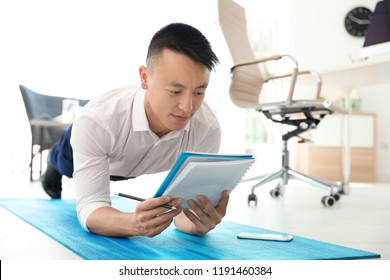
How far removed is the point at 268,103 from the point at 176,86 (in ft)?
5.41

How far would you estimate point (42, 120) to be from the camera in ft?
15.5

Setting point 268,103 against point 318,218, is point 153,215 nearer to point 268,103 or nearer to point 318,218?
point 318,218

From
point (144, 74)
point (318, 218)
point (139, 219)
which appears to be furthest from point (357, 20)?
point (139, 219)

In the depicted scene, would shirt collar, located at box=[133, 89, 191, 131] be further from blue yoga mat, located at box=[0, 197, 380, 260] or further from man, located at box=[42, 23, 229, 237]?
blue yoga mat, located at box=[0, 197, 380, 260]

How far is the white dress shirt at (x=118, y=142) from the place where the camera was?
1.51 meters

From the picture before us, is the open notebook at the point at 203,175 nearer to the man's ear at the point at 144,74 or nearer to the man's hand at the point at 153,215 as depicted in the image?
the man's hand at the point at 153,215

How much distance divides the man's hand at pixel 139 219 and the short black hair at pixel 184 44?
38cm

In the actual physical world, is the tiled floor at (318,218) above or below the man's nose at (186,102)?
below

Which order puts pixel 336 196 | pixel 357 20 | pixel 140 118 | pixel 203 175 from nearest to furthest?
pixel 203 175 → pixel 140 118 → pixel 336 196 → pixel 357 20

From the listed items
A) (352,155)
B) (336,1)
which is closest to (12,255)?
(352,155)

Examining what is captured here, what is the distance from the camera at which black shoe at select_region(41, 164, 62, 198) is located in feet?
8.65

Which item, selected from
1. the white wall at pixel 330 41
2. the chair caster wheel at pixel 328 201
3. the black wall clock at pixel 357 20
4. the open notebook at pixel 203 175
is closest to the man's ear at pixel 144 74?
the open notebook at pixel 203 175

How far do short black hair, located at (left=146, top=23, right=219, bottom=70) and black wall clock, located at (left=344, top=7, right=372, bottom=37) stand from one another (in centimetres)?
506

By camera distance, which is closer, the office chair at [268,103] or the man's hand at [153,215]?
the man's hand at [153,215]
